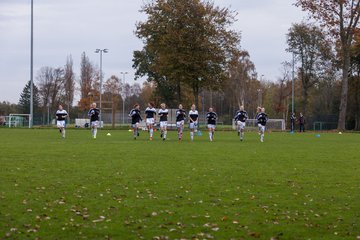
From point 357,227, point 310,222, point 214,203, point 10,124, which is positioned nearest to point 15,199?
point 214,203

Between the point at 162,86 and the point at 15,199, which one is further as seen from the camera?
the point at 162,86

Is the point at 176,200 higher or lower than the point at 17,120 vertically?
lower

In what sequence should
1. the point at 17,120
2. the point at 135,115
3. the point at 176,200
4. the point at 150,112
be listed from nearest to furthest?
1. the point at 176,200
2. the point at 150,112
3. the point at 135,115
4. the point at 17,120

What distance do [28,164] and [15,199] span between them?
6419 millimetres

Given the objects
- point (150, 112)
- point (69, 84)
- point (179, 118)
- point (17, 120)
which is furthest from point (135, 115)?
point (69, 84)

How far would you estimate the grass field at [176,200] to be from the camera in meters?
8.31

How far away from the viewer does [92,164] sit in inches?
673

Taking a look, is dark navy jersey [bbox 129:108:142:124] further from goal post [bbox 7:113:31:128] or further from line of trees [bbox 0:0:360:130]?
goal post [bbox 7:113:31:128]

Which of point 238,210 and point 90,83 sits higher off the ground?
point 90,83

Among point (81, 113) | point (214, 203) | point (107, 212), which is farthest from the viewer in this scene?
point (81, 113)

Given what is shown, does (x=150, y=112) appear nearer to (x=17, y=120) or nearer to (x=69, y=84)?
(x=17, y=120)

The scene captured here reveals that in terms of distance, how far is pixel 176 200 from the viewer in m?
10.7

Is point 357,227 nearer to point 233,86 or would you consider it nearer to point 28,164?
point 28,164

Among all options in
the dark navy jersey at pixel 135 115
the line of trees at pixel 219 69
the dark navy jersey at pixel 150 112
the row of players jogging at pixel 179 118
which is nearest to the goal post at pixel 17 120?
the line of trees at pixel 219 69
